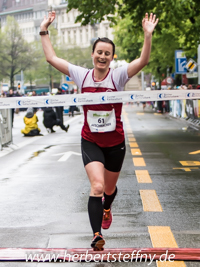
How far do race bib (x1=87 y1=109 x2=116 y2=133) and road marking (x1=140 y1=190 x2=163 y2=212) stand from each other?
1809 millimetres

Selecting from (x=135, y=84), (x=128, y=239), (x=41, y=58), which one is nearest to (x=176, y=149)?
(x=128, y=239)

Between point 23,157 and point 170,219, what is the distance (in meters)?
6.98

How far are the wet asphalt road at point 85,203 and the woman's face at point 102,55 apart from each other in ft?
4.89

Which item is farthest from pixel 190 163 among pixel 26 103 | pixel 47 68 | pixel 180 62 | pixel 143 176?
pixel 47 68

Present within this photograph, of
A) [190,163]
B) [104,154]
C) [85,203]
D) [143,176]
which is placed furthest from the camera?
[190,163]

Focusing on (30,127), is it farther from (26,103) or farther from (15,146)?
(26,103)

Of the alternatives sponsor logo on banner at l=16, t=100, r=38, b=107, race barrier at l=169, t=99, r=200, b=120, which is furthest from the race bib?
race barrier at l=169, t=99, r=200, b=120

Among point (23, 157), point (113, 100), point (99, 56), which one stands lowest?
point (23, 157)

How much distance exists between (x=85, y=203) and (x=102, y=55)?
248 centimetres

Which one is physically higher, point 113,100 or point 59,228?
point 113,100

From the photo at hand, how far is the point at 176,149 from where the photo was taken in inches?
520

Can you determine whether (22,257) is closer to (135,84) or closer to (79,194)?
(79,194)

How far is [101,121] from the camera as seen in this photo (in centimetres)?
471

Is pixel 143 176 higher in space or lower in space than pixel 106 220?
lower
